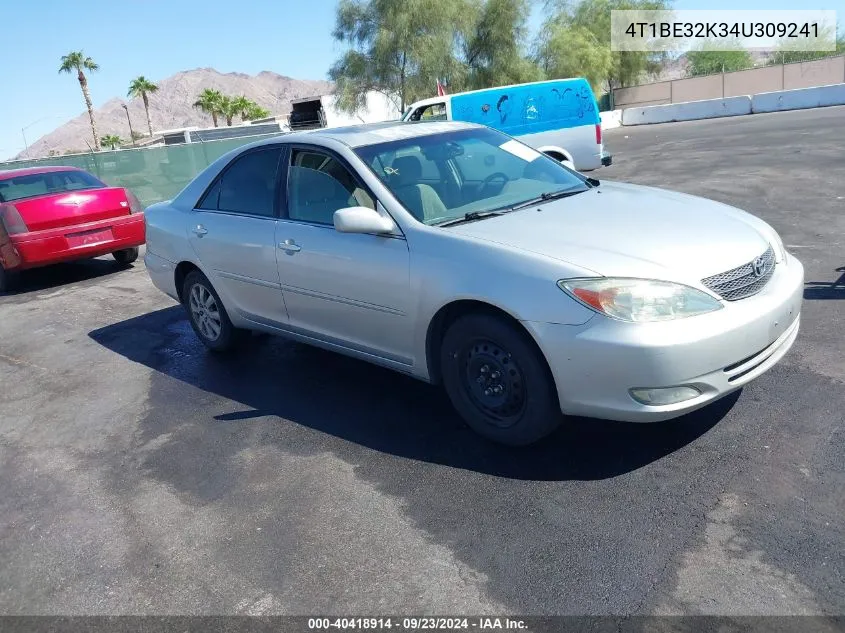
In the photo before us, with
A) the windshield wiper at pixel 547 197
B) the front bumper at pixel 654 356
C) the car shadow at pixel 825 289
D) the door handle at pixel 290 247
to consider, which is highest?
the windshield wiper at pixel 547 197

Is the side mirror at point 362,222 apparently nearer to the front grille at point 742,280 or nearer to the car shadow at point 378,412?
the car shadow at point 378,412

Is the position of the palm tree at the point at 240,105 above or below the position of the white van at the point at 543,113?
above

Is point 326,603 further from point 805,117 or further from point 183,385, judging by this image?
point 805,117

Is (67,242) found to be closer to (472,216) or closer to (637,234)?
(472,216)

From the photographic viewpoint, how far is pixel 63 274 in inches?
422

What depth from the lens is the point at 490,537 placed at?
3.13 m

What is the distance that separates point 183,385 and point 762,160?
12083mm

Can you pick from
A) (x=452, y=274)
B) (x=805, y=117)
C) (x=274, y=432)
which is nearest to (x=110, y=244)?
(x=274, y=432)

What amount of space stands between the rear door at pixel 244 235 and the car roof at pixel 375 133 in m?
0.25

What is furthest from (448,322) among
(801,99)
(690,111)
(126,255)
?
(690,111)

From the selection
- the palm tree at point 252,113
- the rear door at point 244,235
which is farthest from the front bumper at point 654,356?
the palm tree at point 252,113

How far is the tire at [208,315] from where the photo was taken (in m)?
A: 5.69

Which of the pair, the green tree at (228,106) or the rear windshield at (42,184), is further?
the green tree at (228,106)

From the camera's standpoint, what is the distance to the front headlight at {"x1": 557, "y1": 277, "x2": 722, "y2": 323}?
128 inches
